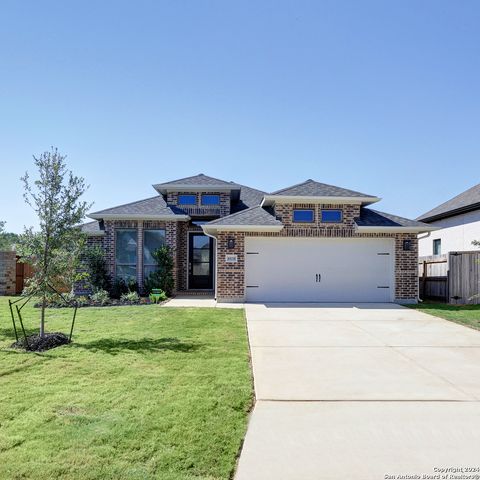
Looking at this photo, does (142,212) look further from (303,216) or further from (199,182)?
(303,216)

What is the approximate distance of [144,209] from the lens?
15.2m

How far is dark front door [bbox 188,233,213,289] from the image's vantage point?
53.0ft

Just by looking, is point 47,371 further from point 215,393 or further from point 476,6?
point 476,6

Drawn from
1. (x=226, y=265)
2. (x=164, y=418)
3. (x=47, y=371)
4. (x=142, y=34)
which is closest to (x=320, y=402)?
(x=164, y=418)

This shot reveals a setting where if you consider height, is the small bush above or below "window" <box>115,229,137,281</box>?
below

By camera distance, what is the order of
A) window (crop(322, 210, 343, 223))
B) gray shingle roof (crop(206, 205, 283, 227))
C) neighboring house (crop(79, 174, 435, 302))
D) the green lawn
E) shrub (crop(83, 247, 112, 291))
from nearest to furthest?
the green lawn < gray shingle roof (crop(206, 205, 283, 227)) < neighboring house (crop(79, 174, 435, 302)) < window (crop(322, 210, 343, 223)) < shrub (crop(83, 247, 112, 291))

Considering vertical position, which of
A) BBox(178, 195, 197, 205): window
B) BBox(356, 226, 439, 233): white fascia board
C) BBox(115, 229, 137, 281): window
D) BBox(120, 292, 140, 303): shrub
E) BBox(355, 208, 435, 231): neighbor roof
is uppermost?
BBox(178, 195, 197, 205): window

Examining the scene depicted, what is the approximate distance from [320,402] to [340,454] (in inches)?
44.3

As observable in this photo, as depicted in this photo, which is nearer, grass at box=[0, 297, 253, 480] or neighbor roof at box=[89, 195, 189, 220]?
grass at box=[0, 297, 253, 480]

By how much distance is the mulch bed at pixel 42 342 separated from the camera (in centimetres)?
643

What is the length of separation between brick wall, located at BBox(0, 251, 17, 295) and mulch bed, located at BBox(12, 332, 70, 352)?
10.6 m

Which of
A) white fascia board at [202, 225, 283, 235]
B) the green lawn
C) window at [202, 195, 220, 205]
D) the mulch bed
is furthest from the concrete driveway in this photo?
window at [202, 195, 220, 205]

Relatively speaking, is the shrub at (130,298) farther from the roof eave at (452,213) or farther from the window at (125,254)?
the roof eave at (452,213)

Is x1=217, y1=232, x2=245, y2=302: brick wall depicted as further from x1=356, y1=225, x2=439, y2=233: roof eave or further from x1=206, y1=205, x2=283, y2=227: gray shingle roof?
x1=356, y1=225, x2=439, y2=233: roof eave
